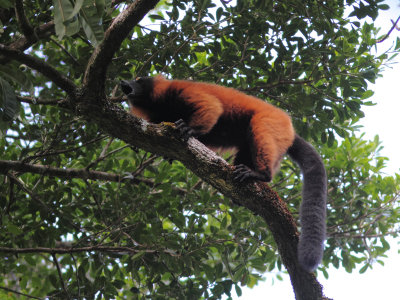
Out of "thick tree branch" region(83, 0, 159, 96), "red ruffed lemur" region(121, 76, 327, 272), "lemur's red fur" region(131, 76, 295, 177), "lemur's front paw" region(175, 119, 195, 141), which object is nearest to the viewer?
"thick tree branch" region(83, 0, 159, 96)

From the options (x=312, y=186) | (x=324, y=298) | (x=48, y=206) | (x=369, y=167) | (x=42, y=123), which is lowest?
(x=324, y=298)

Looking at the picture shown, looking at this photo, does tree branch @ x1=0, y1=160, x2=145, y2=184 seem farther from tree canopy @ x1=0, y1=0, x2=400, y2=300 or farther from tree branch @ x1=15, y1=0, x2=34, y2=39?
tree branch @ x1=15, y1=0, x2=34, y2=39

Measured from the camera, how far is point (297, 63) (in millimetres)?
5691

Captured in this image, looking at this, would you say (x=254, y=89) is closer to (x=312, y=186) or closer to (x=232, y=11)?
→ (x=232, y=11)

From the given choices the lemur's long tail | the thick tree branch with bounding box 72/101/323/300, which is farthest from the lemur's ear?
the lemur's long tail

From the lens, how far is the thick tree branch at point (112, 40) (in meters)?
3.29

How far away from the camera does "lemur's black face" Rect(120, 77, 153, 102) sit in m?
5.09

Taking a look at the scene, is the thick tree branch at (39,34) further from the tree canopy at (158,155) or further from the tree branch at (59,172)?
the tree branch at (59,172)

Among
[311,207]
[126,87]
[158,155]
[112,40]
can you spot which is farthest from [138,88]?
[311,207]

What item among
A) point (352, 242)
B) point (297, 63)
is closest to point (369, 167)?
point (352, 242)

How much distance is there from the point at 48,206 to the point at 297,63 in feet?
12.8

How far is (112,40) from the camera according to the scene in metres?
3.39

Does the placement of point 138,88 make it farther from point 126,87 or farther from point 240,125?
point 240,125

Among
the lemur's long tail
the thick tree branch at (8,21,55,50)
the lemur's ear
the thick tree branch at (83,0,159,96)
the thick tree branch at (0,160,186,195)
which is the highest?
the thick tree branch at (8,21,55,50)
